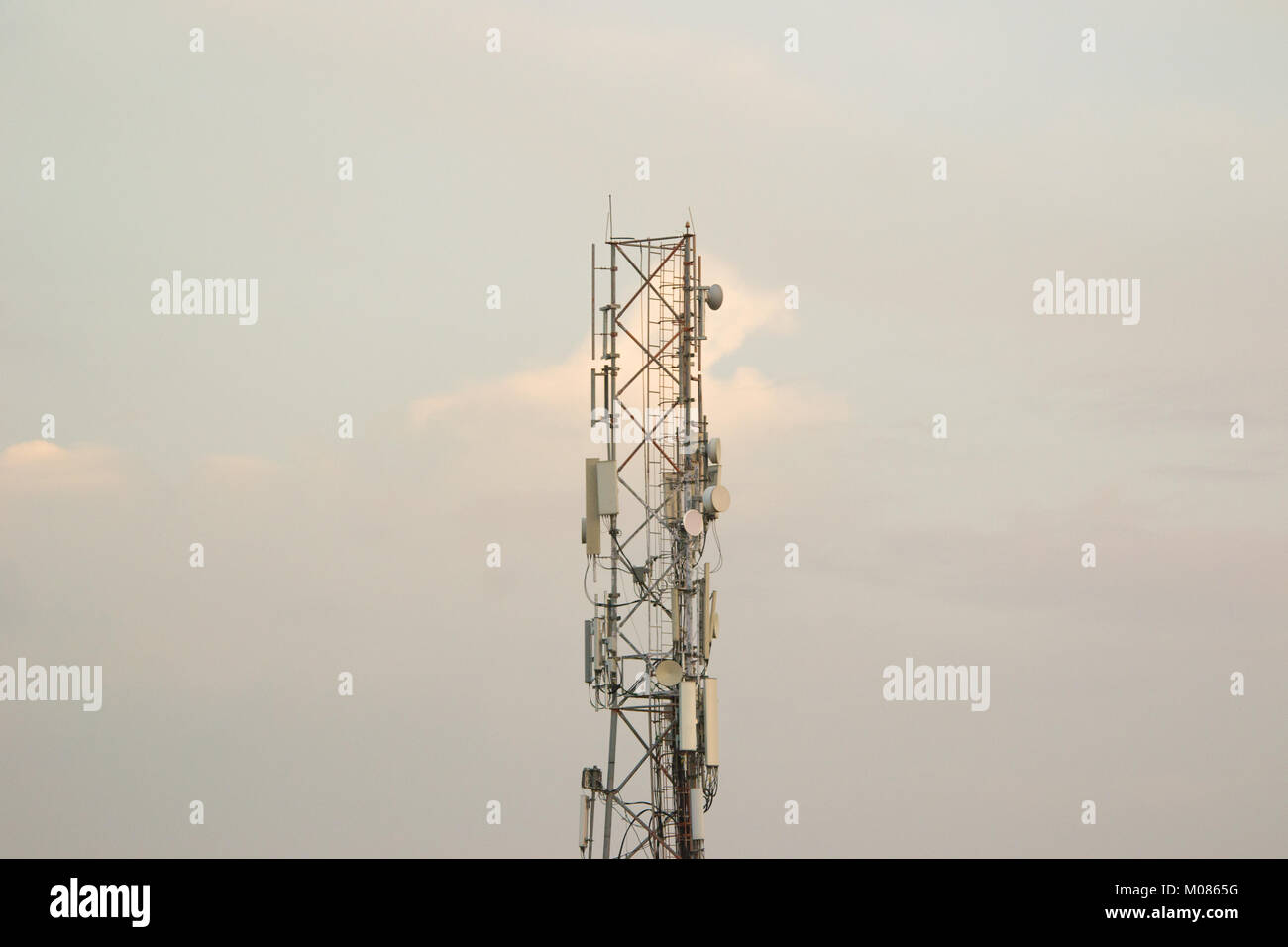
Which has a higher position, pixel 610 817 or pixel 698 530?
pixel 698 530

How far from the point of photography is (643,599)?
41781mm
